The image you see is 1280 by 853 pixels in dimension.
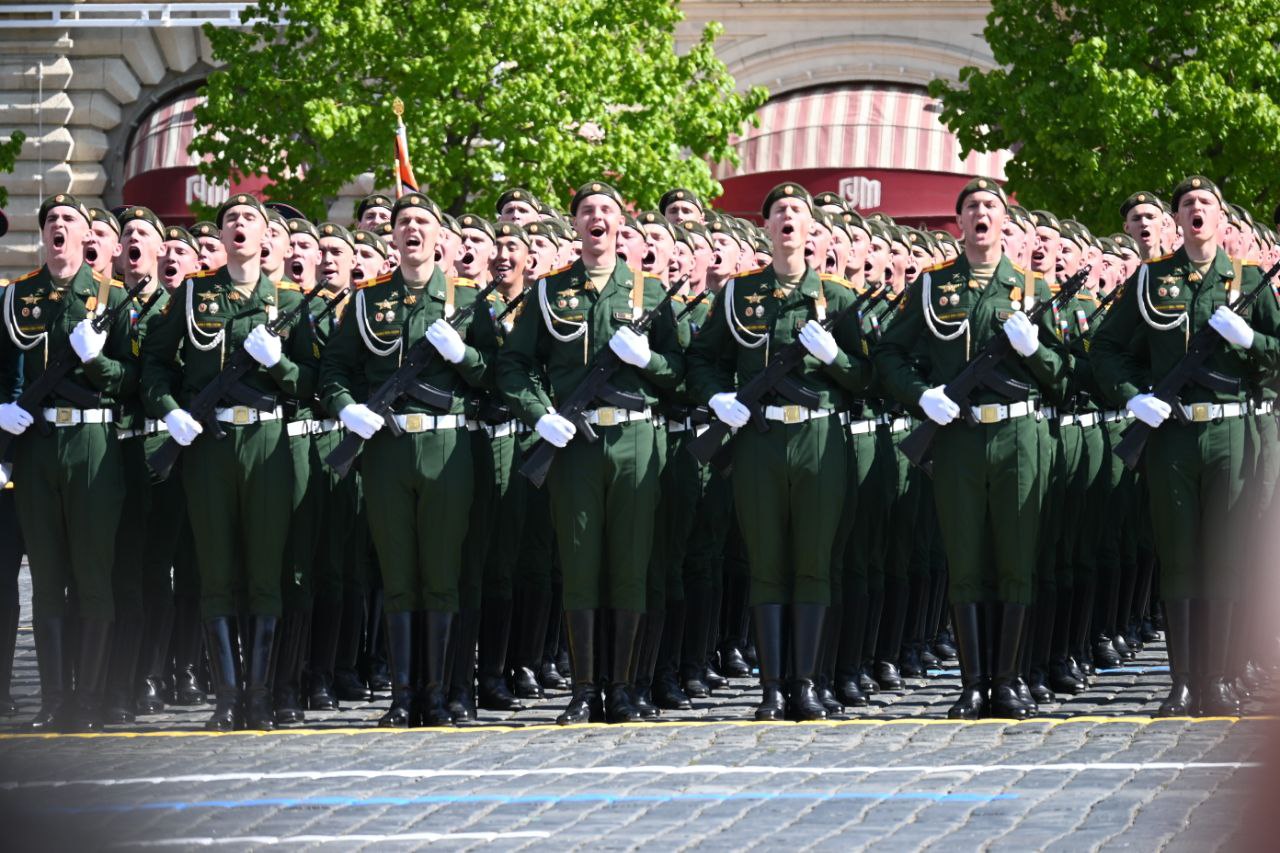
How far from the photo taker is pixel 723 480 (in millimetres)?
10844

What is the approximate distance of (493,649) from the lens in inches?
405

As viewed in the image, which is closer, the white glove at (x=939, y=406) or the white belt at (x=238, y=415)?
the white glove at (x=939, y=406)

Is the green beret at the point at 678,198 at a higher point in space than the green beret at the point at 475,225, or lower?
higher

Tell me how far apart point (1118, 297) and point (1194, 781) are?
9.31ft

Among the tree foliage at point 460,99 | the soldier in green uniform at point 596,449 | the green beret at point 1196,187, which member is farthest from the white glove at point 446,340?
the tree foliage at point 460,99

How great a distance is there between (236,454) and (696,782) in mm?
2682

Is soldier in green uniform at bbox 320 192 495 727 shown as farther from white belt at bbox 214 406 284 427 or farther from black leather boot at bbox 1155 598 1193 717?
black leather boot at bbox 1155 598 1193 717

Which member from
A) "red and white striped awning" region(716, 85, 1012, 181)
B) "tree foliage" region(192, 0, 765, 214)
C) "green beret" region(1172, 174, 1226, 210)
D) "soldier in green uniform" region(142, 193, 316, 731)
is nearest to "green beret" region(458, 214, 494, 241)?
"soldier in green uniform" region(142, 193, 316, 731)

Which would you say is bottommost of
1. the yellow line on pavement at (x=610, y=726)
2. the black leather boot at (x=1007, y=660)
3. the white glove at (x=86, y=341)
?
the yellow line on pavement at (x=610, y=726)

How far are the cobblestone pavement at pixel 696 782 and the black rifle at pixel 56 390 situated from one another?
115 cm

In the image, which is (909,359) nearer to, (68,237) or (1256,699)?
(1256,699)

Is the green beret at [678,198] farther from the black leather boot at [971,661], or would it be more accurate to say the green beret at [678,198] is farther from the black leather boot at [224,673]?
the black leather boot at [224,673]

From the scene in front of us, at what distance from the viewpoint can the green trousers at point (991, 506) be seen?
360 inches

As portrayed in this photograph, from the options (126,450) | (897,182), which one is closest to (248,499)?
(126,450)
